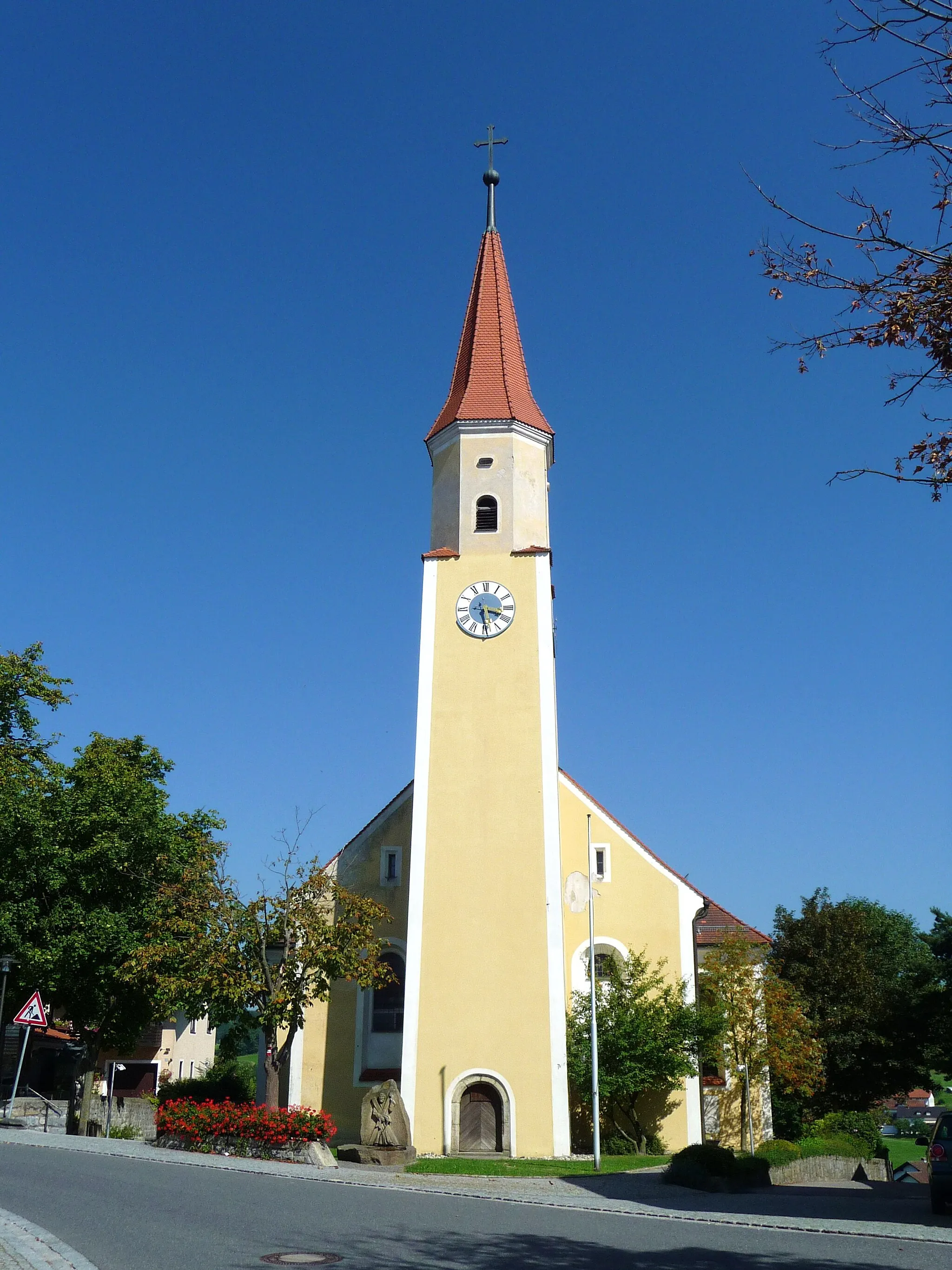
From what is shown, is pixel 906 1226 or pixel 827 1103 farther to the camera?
pixel 827 1103

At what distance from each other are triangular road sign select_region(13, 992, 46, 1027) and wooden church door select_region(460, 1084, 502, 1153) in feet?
31.7

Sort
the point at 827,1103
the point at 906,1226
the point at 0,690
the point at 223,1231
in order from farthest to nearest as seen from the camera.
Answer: the point at 827,1103 < the point at 0,690 < the point at 906,1226 < the point at 223,1231

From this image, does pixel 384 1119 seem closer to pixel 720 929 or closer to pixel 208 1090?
pixel 208 1090

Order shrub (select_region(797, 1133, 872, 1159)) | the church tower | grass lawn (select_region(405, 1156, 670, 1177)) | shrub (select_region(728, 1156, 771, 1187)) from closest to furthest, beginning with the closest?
shrub (select_region(728, 1156, 771, 1187)) → grass lawn (select_region(405, 1156, 670, 1177)) → the church tower → shrub (select_region(797, 1133, 872, 1159))

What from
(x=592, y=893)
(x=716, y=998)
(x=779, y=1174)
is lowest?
(x=779, y=1174)

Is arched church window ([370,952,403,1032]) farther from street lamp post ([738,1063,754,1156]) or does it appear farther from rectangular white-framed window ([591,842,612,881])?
street lamp post ([738,1063,754,1156])

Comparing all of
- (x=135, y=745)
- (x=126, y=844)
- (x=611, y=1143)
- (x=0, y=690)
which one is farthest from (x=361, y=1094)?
(x=0, y=690)

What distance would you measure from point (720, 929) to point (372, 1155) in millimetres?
15420

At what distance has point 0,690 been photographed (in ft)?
111

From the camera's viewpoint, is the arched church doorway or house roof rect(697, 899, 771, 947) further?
house roof rect(697, 899, 771, 947)

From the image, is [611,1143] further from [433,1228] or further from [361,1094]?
[433,1228]

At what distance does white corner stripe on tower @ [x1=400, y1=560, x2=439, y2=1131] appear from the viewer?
27.0 metres

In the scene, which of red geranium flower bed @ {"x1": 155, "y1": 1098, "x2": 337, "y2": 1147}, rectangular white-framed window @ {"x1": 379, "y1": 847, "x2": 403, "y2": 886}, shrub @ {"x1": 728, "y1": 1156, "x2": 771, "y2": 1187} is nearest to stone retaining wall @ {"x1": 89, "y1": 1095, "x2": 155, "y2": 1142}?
rectangular white-framed window @ {"x1": 379, "y1": 847, "x2": 403, "y2": 886}

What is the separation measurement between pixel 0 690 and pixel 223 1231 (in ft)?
84.6
